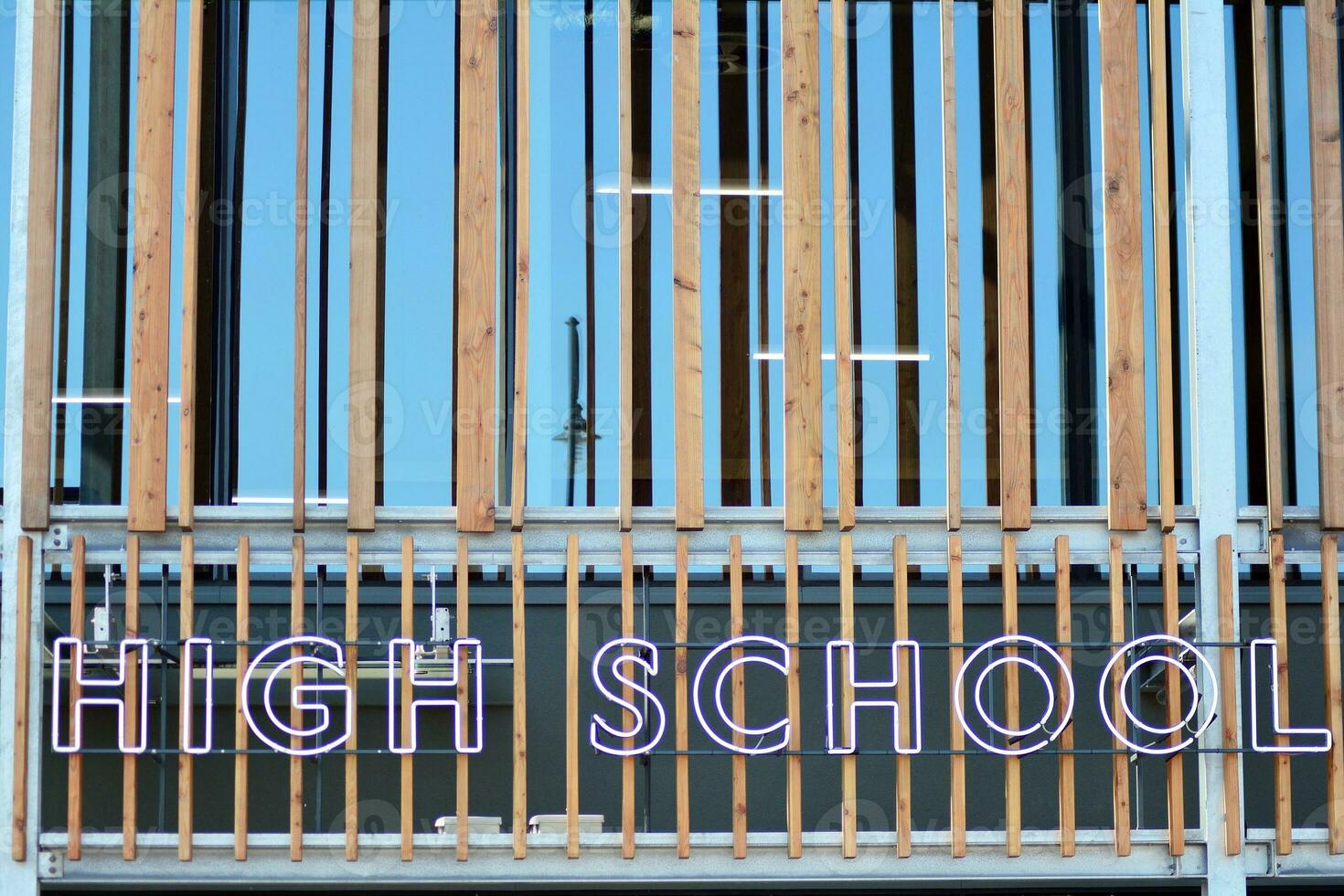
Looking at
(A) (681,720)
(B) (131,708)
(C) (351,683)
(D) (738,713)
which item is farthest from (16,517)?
(D) (738,713)

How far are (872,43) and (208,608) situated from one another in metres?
4.92

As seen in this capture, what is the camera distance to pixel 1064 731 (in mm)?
6906

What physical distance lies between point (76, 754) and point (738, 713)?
2.61m

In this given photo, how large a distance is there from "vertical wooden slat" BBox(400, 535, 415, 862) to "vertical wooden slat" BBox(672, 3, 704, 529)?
3.64ft

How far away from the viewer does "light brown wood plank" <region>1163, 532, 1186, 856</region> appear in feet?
22.7

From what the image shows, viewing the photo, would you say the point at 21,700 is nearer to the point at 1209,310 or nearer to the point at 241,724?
the point at 241,724

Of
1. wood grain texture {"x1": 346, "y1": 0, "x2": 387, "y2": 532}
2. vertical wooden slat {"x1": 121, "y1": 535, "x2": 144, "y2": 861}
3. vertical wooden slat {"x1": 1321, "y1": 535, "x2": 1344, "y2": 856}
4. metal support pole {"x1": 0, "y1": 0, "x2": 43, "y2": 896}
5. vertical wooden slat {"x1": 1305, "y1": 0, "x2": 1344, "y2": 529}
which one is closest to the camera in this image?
vertical wooden slat {"x1": 121, "y1": 535, "x2": 144, "y2": 861}

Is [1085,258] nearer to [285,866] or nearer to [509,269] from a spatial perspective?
[509,269]

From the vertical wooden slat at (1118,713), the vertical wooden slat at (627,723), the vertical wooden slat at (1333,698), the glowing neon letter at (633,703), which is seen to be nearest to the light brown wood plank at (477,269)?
the vertical wooden slat at (627,723)

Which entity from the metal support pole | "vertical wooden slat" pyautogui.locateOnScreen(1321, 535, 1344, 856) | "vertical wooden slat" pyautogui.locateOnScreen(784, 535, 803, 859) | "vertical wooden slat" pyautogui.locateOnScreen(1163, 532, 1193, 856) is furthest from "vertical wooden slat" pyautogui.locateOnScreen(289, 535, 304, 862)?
"vertical wooden slat" pyautogui.locateOnScreen(1321, 535, 1344, 856)

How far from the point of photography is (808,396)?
7164 millimetres

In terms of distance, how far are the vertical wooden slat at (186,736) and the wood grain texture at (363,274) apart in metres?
0.66

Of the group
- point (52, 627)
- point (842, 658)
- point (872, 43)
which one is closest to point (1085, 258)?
point (872, 43)

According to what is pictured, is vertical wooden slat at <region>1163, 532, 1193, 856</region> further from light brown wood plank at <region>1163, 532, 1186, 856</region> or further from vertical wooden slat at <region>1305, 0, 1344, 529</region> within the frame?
vertical wooden slat at <region>1305, 0, 1344, 529</region>
